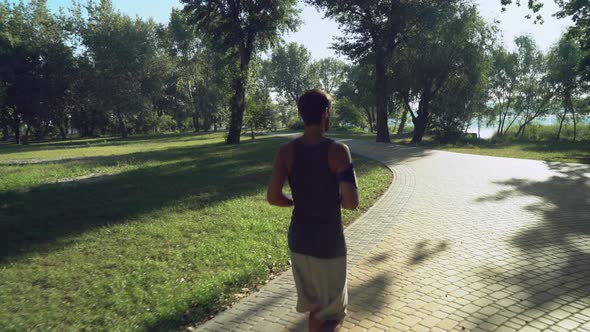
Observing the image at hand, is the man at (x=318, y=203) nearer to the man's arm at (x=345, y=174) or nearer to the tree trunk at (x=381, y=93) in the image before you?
the man's arm at (x=345, y=174)

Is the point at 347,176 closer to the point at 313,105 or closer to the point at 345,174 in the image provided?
the point at 345,174

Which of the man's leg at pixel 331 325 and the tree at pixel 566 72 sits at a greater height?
the tree at pixel 566 72

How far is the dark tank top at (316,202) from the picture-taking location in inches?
99.9

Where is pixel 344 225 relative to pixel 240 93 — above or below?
below

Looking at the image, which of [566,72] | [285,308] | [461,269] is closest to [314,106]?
[285,308]

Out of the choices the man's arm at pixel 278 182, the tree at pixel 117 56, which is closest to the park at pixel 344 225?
the man's arm at pixel 278 182

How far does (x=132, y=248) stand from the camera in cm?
631

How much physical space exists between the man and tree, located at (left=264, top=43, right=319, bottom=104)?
78.4 metres

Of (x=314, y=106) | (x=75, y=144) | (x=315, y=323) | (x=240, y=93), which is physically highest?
(x=240, y=93)

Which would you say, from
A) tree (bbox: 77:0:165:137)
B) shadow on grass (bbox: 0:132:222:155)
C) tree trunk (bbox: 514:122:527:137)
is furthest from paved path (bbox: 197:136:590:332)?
tree trunk (bbox: 514:122:527:137)

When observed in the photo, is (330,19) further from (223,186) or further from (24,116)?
(24,116)

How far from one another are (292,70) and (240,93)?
55419 mm

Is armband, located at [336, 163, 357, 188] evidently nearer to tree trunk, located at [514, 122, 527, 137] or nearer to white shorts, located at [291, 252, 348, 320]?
white shorts, located at [291, 252, 348, 320]

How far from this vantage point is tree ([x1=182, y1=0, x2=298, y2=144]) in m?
27.8
